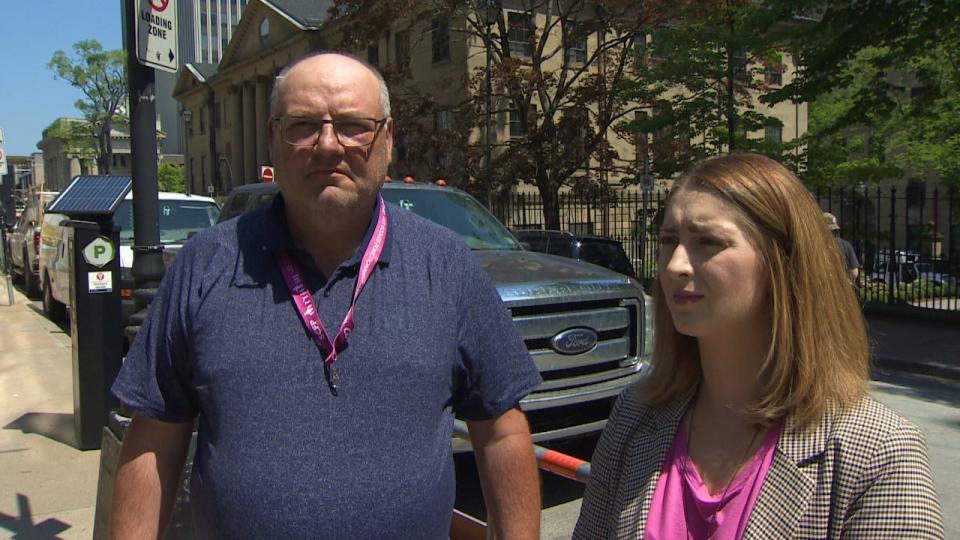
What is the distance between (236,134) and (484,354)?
69241mm

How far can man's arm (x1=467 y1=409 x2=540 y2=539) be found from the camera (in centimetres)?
218

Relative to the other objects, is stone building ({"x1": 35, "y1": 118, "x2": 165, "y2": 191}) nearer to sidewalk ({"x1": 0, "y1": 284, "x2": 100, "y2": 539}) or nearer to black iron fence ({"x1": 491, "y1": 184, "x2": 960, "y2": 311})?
black iron fence ({"x1": 491, "y1": 184, "x2": 960, "y2": 311})

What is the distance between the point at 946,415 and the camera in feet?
26.9

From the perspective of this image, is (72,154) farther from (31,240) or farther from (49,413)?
(49,413)

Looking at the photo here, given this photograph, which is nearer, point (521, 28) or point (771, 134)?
point (521, 28)

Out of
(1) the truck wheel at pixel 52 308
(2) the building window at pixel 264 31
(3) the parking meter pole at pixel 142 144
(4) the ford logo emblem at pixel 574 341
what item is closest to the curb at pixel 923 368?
(4) the ford logo emblem at pixel 574 341

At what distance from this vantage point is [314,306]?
2.00m

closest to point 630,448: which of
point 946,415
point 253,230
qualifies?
point 253,230

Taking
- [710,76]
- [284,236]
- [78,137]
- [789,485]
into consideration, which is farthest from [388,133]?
[78,137]

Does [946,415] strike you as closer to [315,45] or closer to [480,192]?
[480,192]

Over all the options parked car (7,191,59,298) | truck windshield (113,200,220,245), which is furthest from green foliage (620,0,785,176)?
parked car (7,191,59,298)

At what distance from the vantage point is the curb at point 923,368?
34.2 feet

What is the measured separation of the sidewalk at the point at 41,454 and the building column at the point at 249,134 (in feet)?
181

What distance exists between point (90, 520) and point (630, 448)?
413 cm
